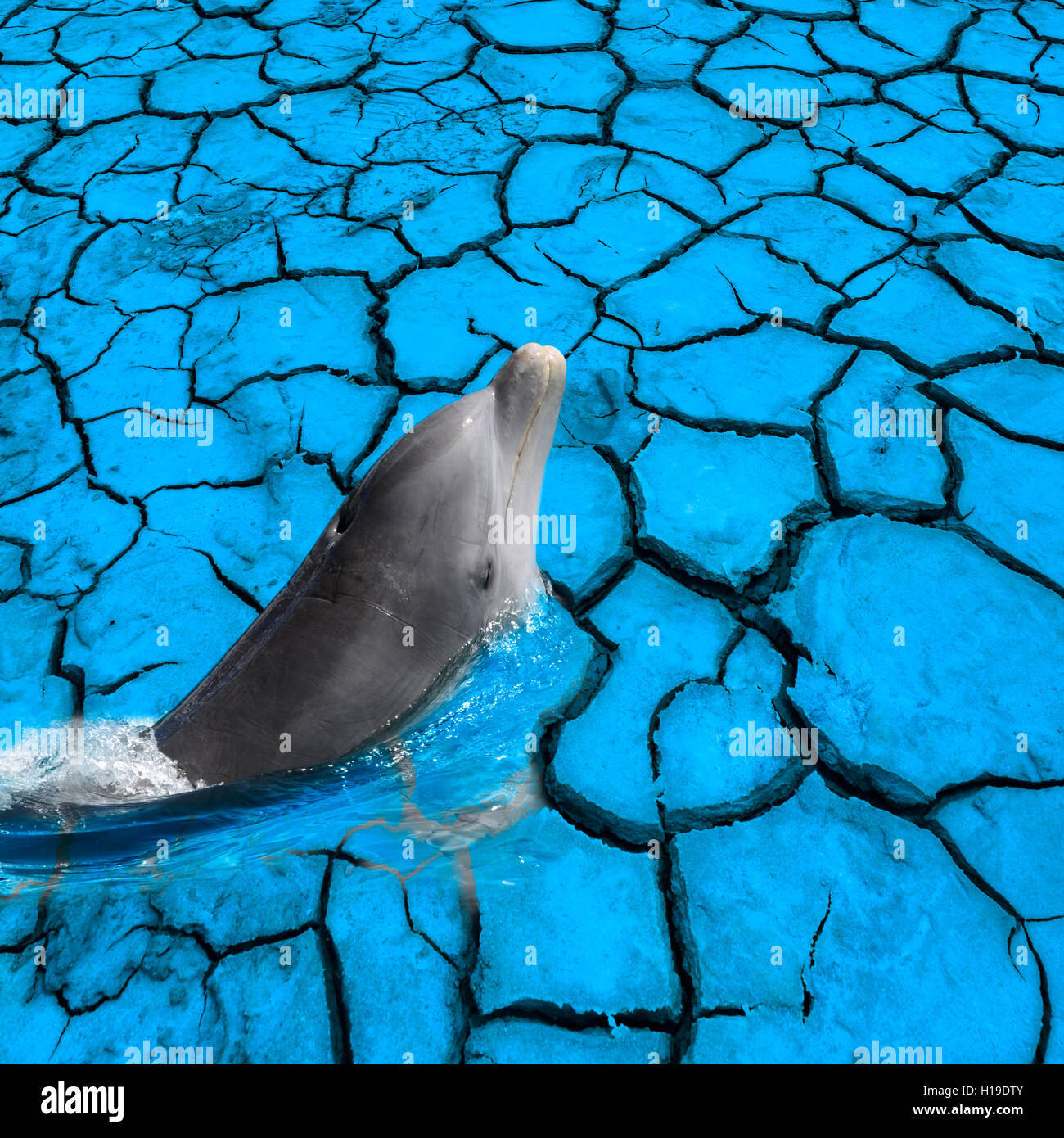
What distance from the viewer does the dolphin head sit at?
1510mm

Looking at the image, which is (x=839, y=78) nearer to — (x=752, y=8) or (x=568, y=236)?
(x=752, y=8)

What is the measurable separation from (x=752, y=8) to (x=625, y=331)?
2366 millimetres

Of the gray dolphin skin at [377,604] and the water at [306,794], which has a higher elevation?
the gray dolphin skin at [377,604]

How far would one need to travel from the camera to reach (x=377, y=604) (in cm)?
151

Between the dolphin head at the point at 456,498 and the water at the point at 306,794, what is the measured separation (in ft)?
0.85

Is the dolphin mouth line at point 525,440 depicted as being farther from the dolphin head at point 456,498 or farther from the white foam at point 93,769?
the white foam at point 93,769

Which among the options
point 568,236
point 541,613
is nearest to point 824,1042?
point 541,613

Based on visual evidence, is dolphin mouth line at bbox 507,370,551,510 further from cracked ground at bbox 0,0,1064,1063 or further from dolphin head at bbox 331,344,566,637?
cracked ground at bbox 0,0,1064,1063

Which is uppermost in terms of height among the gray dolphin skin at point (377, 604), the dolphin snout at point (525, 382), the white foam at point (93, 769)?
the dolphin snout at point (525, 382)

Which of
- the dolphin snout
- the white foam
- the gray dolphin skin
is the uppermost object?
the dolphin snout

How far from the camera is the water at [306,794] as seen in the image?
1708 mm

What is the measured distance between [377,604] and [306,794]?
1.55 feet

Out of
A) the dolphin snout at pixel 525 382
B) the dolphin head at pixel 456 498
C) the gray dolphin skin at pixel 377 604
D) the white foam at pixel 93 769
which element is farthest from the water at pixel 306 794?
the dolphin snout at pixel 525 382

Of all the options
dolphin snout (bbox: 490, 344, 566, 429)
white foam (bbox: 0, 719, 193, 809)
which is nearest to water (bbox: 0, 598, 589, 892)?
white foam (bbox: 0, 719, 193, 809)
